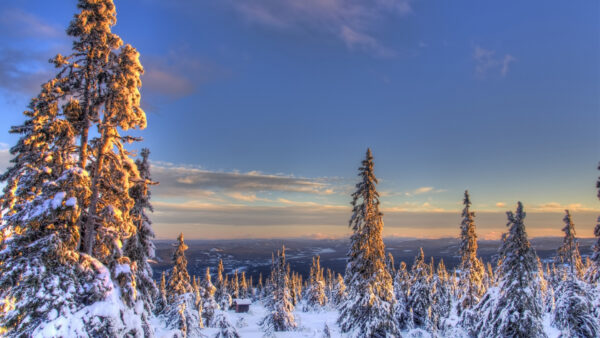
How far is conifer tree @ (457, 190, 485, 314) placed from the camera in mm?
29781

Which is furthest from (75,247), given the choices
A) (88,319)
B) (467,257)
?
(467,257)

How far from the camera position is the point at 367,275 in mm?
22656

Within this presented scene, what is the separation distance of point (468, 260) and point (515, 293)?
27.6 ft

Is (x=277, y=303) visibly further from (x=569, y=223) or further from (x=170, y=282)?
(x=569, y=223)

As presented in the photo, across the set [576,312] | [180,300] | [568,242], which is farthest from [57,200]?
[568,242]

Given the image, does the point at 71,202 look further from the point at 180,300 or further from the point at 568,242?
the point at 568,242

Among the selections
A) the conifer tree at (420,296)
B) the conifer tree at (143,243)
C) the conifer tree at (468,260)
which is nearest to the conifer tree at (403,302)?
the conifer tree at (420,296)

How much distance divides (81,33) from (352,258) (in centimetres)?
2052

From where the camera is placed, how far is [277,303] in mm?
48719

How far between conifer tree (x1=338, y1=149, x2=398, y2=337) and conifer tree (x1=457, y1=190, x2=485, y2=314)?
38.6 feet

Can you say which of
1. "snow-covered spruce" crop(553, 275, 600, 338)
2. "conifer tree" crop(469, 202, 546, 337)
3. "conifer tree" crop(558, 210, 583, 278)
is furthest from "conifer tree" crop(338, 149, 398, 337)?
"conifer tree" crop(558, 210, 583, 278)

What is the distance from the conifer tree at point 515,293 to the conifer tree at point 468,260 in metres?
6.66

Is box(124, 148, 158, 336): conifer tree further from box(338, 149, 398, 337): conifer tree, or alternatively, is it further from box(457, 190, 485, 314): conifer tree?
box(457, 190, 485, 314): conifer tree

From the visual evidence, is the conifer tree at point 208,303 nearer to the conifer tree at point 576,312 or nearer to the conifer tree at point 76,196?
the conifer tree at point 76,196
